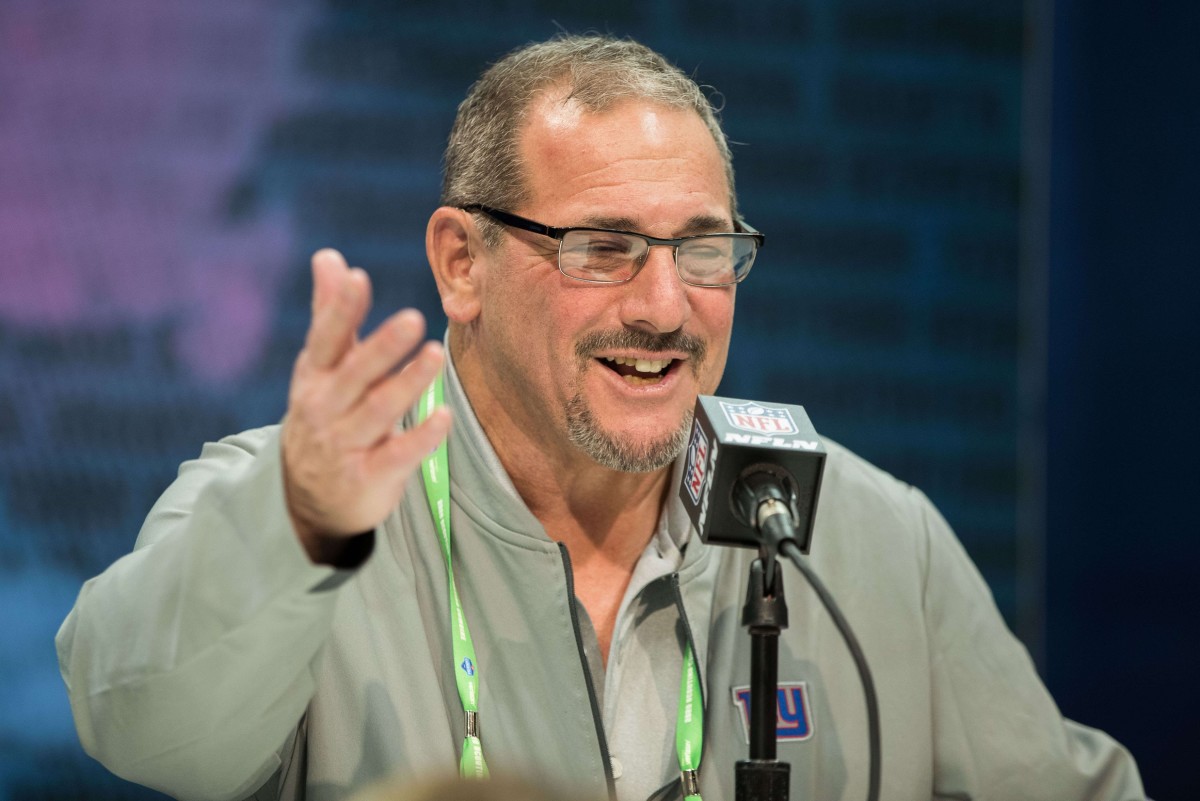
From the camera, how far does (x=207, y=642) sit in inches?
53.4

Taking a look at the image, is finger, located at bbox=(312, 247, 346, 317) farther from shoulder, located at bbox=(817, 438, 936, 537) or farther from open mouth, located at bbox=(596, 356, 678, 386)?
shoulder, located at bbox=(817, 438, 936, 537)

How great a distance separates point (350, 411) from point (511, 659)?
0.76 m

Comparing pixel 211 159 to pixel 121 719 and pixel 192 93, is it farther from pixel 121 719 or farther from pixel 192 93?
pixel 121 719

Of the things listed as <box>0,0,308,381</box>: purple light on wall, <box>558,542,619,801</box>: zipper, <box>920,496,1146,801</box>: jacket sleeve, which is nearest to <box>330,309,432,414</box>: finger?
<box>558,542,619,801</box>: zipper

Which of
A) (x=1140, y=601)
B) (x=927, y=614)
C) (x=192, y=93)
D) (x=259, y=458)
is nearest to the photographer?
(x=259, y=458)

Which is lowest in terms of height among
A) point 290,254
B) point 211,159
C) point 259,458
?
point 259,458

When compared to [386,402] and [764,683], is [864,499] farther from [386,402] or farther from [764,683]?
[386,402]

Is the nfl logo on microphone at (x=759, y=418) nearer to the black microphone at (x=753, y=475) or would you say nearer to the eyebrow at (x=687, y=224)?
the black microphone at (x=753, y=475)

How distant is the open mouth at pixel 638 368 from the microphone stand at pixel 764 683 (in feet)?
2.14

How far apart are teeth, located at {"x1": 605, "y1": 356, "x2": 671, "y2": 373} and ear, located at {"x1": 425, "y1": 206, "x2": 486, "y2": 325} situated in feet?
0.89

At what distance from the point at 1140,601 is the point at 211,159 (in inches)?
93.6

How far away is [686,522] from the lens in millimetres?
2064

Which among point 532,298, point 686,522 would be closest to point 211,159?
point 532,298

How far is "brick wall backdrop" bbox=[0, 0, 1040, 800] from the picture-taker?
271 cm
